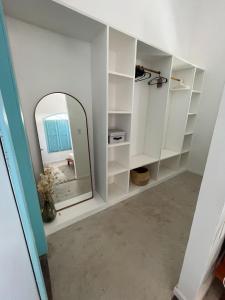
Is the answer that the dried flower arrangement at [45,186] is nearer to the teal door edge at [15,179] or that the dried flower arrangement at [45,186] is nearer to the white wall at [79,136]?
the white wall at [79,136]

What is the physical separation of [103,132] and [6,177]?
4.07 feet

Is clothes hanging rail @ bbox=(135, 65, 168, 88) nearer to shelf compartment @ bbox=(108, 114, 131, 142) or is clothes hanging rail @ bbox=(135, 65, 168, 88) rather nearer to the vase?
shelf compartment @ bbox=(108, 114, 131, 142)

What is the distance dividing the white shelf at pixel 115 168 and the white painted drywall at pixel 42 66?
0.88 meters

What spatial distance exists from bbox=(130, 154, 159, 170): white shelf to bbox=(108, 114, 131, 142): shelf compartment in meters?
0.48

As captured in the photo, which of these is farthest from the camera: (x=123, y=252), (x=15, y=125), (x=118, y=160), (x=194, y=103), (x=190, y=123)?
(x=190, y=123)

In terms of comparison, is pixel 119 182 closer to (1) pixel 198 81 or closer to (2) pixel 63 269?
(2) pixel 63 269

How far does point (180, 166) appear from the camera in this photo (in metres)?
3.16

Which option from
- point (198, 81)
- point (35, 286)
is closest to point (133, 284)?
point (35, 286)

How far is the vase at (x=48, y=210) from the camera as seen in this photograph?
5.05 feet

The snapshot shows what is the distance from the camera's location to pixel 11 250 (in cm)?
52

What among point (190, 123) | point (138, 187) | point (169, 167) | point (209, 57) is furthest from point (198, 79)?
point (138, 187)

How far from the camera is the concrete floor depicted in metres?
1.08

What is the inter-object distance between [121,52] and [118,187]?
1.84 metres

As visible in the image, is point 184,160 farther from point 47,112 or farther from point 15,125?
point 15,125
